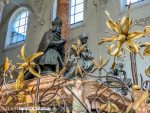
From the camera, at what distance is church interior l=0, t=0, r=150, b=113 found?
4.29 feet

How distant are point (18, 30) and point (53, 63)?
1270cm

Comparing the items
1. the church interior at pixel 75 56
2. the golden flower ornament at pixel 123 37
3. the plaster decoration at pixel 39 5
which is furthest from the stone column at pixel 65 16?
the golden flower ornament at pixel 123 37

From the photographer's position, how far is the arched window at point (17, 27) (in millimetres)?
16141

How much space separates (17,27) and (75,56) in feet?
44.3

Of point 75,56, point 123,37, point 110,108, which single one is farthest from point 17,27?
point 123,37

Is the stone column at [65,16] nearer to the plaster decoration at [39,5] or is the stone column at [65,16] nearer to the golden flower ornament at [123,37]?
the plaster decoration at [39,5]

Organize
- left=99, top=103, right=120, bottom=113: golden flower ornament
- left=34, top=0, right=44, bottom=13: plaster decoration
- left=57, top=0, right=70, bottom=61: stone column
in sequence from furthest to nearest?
left=34, top=0, right=44, bottom=13: plaster decoration
left=57, top=0, right=70, bottom=61: stone column
left=99, top=103, right=120, bottom=113: golden flower ornament

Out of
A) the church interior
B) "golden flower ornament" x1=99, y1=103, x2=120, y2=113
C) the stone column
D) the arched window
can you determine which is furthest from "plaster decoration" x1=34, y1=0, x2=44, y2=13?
"golden flower ornament" x1=99, y1=103, x2=120, y2=113

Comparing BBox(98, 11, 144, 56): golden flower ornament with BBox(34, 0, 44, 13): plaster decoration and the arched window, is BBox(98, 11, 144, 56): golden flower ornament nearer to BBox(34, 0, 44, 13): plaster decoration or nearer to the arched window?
BBox(34, 0, 44, 13): plaster decoration

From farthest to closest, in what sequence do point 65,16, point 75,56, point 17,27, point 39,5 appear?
point 17,27 → point 39,5 → point 65,16 → point 75,56

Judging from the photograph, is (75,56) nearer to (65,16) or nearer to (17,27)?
(65,16)

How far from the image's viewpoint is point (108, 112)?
4.58 ft

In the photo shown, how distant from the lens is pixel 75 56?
377cm

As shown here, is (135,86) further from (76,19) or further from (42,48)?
(76,19)
